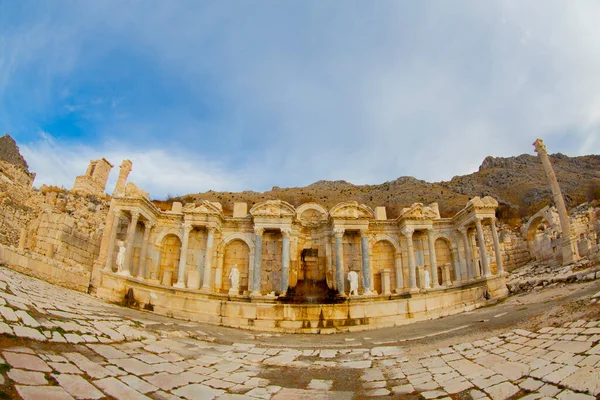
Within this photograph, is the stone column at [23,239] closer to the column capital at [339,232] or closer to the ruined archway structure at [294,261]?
the ruined archway structure at [294,261]

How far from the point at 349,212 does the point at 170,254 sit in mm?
12400

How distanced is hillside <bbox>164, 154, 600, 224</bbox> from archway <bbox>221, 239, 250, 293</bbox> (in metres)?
24.9

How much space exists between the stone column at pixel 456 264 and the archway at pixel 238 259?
1454 centimetres

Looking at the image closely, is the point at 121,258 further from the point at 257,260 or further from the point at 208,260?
the point at 257,260

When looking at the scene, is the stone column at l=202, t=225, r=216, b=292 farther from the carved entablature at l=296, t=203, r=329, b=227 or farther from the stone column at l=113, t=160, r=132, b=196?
the carved entablature at l=296, t=203, r=329, b=227

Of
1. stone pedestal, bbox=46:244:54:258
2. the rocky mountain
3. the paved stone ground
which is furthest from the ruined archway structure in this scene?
the rocky mountain

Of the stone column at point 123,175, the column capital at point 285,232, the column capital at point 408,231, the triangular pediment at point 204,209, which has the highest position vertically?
the stone column at point 123,175

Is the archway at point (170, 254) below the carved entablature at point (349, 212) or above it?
below

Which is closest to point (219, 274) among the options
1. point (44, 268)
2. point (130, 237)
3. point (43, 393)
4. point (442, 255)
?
point (130, 237)

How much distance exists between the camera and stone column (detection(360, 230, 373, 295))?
71.3ft

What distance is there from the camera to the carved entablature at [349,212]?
75.5 ft

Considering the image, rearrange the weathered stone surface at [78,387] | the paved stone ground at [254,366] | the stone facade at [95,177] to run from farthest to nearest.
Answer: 1. the stone facade at [95,177]
2. the paved stone ground at [254,366]
3. the weathered stone surface at [78,387]

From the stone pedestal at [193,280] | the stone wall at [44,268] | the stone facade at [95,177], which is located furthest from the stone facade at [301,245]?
the stone facade at [95,177]

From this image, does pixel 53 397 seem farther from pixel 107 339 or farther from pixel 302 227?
pixel 302 227
